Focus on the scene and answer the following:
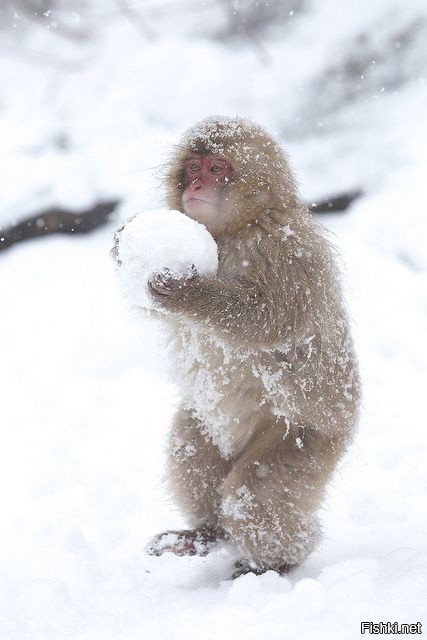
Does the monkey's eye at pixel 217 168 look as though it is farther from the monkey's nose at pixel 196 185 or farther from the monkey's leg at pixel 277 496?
the monkey's leg at pixel 277 496

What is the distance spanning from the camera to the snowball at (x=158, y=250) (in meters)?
2.84

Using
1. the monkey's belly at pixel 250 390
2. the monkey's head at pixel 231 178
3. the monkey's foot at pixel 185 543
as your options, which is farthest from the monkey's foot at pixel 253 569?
the monkey's head at pixel 231 178

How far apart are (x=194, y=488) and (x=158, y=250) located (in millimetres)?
1115

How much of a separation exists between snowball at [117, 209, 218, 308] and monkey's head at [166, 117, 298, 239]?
176 mm

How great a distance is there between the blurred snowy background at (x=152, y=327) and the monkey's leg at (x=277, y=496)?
0.14m

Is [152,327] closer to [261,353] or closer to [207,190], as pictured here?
[261,353]

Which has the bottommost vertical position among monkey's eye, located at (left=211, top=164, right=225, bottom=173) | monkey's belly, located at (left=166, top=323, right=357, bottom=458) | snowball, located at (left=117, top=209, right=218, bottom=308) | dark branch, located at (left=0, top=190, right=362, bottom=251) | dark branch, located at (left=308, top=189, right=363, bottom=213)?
monkey's belly, located at (left=166, top=323, right=357, bottom=458)

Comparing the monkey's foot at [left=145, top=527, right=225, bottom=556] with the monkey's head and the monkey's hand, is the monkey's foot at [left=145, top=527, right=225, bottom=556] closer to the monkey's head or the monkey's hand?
the monkey's hand

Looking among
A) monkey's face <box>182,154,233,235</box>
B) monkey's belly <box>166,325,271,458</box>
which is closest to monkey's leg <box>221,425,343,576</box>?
monkey's belly <box>166,325,271,458</box>

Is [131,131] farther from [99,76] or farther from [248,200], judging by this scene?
[248,200]

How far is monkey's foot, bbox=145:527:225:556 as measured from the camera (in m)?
3.34

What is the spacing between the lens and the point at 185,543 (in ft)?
11.0

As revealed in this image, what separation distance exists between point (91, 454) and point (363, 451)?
1505mm

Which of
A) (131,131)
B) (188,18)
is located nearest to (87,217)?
(131,131)
